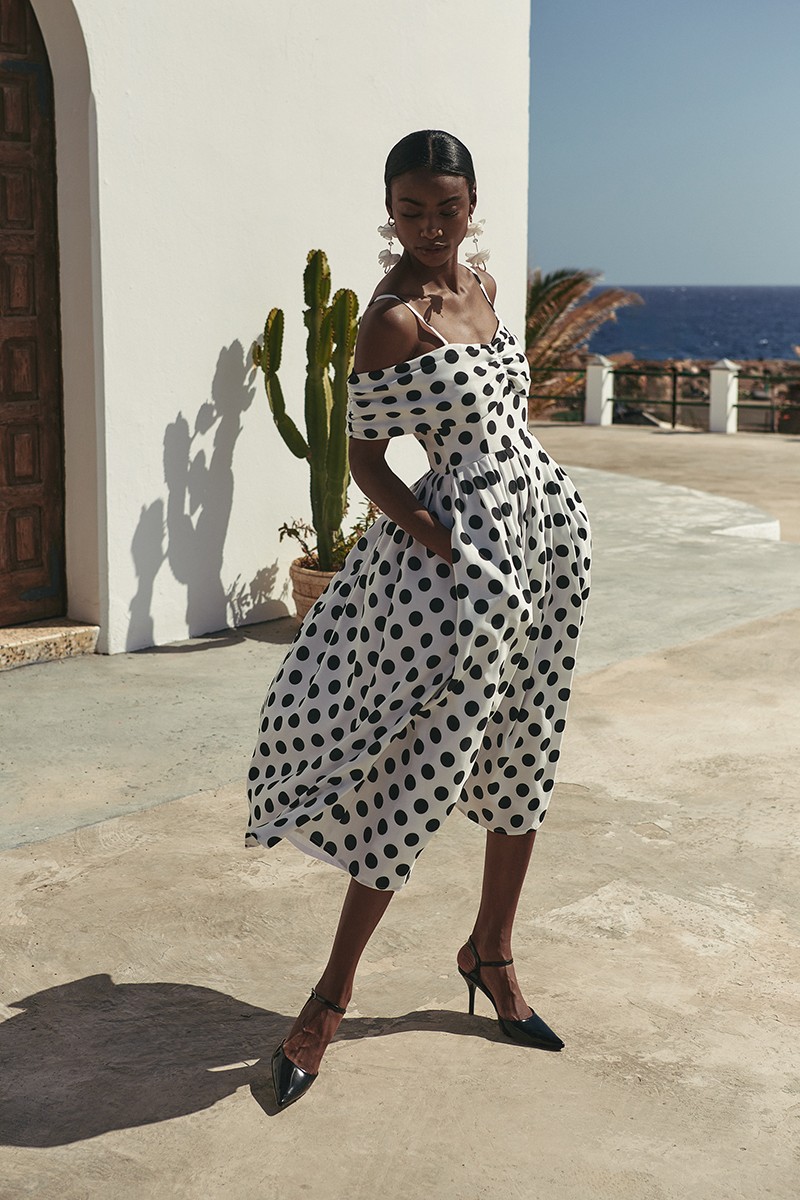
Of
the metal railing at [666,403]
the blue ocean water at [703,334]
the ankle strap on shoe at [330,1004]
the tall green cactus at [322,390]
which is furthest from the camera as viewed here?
the blue ocean water at [703,334]

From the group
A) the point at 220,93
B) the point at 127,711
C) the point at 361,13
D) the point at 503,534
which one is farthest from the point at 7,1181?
the point at 361,13

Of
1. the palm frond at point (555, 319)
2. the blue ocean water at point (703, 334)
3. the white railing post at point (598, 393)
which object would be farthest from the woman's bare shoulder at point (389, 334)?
the blue ocean water at point (703, 334)

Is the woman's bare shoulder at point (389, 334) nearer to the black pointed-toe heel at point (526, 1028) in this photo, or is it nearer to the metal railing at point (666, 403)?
the black pointed-toe heel at point (526, 1028)

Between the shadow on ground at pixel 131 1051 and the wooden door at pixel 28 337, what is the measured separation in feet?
10.8

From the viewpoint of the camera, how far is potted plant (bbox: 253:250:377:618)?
6.49 m

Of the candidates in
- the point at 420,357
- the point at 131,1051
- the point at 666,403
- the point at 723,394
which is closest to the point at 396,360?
the point at 420,357

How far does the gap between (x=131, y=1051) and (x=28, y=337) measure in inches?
154

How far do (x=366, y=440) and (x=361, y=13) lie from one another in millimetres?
4921

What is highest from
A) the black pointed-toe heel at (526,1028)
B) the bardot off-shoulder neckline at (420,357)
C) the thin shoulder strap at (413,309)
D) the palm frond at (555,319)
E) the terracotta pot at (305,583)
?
the palm frond at (555,319)

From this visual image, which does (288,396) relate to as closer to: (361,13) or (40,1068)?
(361,13)

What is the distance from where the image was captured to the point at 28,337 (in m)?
6.07

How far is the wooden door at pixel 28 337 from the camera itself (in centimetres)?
590

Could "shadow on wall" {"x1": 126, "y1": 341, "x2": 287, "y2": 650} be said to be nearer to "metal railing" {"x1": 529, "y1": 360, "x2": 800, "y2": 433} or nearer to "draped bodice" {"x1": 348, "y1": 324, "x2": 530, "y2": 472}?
"draped bodice" {"x1": 348, "y1": 324, "x2": 530, "y2": 472}

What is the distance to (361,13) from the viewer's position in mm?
6977
